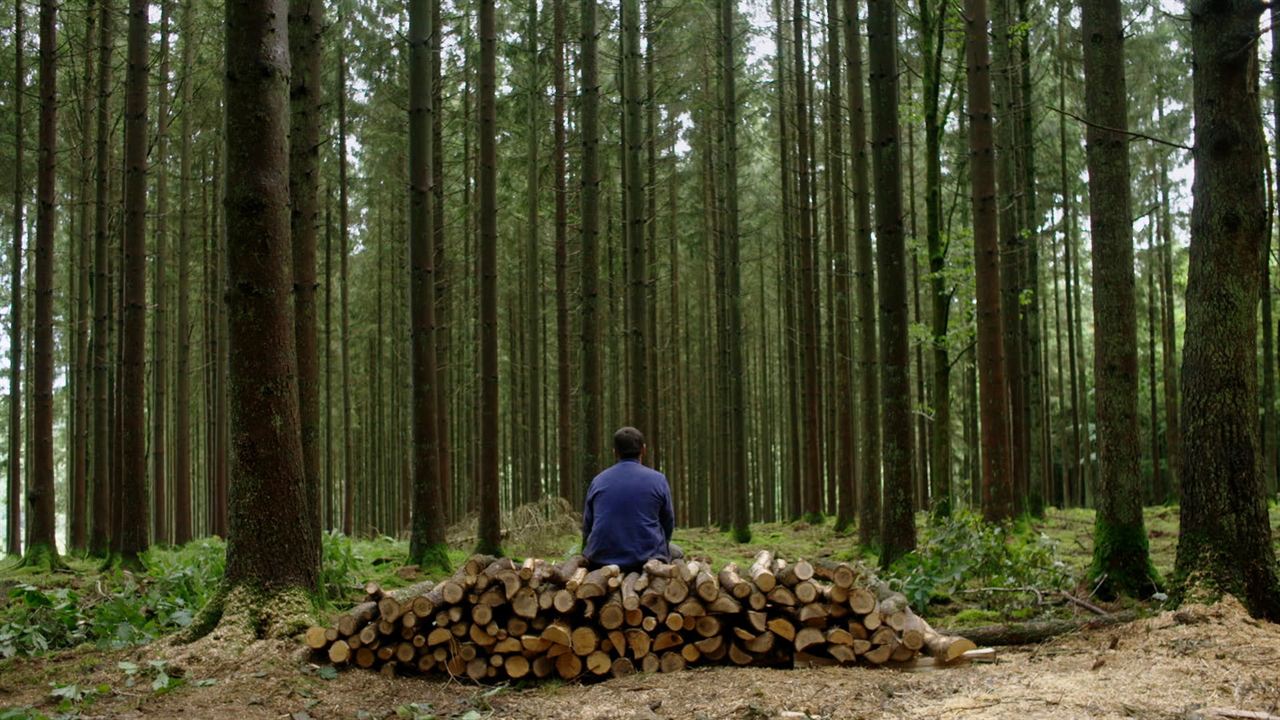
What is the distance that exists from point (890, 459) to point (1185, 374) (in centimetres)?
385

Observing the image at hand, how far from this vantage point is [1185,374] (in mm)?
6883

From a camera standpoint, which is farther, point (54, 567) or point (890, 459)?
point (54, 567)

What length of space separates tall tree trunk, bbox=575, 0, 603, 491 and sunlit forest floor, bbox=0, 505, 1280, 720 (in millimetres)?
5583

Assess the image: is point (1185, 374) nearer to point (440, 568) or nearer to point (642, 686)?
point (642, 686)

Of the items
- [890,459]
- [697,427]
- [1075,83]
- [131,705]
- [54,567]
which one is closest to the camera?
[131,705]

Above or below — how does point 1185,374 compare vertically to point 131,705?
above

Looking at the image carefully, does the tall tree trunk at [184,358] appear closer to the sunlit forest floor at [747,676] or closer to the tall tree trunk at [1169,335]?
the sunlit forest floor at [747,676]

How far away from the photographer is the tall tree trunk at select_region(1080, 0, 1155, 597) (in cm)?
819

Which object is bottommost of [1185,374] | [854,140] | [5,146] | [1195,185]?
[1185,374]

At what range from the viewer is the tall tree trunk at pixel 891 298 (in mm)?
10352

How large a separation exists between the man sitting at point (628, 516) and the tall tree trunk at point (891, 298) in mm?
3771

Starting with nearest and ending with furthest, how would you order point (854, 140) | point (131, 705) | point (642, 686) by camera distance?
point (131, 705) → point (642, 686) → point (854, 140)

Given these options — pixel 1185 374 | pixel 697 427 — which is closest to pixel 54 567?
pixel 1185 374

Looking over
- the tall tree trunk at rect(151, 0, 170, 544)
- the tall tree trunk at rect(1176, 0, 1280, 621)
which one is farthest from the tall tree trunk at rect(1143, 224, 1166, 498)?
the tall tree trunk at rect(151, 0, 170, 544)
